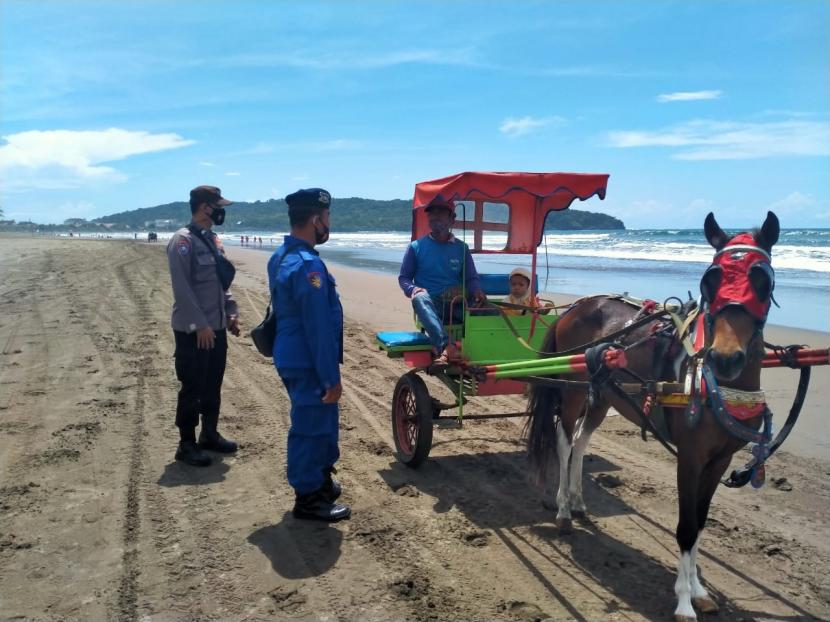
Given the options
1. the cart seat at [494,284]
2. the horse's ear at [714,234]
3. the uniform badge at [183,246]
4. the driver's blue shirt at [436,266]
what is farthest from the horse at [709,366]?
the uniform badge at [183,246]

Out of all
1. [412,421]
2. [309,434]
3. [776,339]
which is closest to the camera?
[309,434]

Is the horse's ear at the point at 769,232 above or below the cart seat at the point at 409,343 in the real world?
above

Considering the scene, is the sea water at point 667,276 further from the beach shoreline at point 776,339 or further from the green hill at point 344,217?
the green hill at point 344,217

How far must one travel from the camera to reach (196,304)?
5223mm

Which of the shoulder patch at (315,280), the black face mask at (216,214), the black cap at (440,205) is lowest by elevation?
the shoulder patch at (315,280)

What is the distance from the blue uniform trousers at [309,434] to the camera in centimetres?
430

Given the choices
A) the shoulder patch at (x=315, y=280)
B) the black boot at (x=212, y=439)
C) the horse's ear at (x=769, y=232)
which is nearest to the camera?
the horse's ear at (x=769, y=232)

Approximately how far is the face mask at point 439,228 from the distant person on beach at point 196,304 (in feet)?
6.18

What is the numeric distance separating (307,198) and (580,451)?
2.83 m

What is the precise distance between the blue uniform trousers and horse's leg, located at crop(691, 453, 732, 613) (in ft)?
7.85

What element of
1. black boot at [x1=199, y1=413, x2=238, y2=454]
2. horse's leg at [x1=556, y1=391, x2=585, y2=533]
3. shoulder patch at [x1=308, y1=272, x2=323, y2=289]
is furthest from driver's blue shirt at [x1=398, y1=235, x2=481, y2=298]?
black boot at [x1=199, y1=413, x2=238, y2=454]

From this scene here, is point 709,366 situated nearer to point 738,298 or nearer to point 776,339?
point 738,298

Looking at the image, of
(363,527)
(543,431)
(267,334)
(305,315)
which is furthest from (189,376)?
(543,431)

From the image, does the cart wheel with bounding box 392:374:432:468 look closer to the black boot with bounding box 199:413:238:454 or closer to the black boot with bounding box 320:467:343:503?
the black boot with bounding box 320:467:343:503
